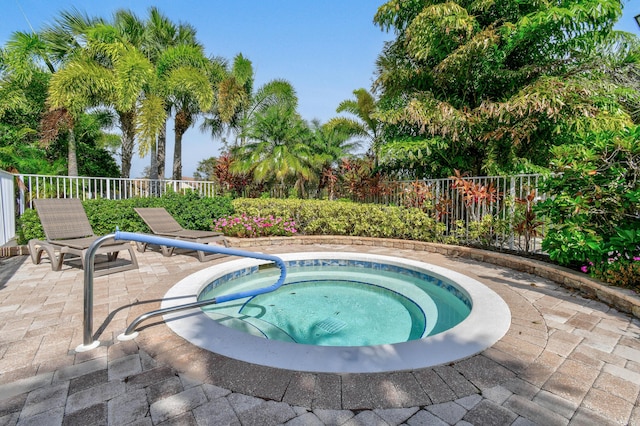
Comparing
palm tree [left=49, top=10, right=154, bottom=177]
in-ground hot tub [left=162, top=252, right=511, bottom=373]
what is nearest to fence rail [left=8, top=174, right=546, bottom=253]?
in-ground hot tub [left=162, top=252, right=511, bottom=373]

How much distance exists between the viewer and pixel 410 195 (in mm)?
8578

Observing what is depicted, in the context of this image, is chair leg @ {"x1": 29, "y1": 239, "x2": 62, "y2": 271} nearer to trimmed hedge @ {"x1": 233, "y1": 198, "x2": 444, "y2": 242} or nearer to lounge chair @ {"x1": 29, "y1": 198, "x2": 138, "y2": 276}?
lounge chair @ {"x1": 29, "y1": 198, "x2": 138, "y2": 276}

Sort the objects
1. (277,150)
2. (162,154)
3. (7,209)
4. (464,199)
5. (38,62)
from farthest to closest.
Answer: (162,154)
(277,150)
(38,62)
(464,199)
(7,209)

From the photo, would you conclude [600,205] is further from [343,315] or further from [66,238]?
[66,238]

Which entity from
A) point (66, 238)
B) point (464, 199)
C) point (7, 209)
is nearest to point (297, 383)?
point (66, 238)

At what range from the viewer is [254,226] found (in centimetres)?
876

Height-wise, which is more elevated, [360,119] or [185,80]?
[185,80]

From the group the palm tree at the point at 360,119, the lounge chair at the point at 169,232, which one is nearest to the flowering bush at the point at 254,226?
the lounge chair at the point at 169,232

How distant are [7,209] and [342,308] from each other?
25.2ft

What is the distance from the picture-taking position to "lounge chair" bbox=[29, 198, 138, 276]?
532 centimetres

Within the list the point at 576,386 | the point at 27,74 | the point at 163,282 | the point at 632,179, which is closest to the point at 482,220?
the point at 632,179

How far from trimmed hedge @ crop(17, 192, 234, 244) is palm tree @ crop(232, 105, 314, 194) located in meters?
5.23

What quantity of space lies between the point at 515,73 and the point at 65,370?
35.8 ft

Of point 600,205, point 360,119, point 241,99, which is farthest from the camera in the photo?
point 241,99
